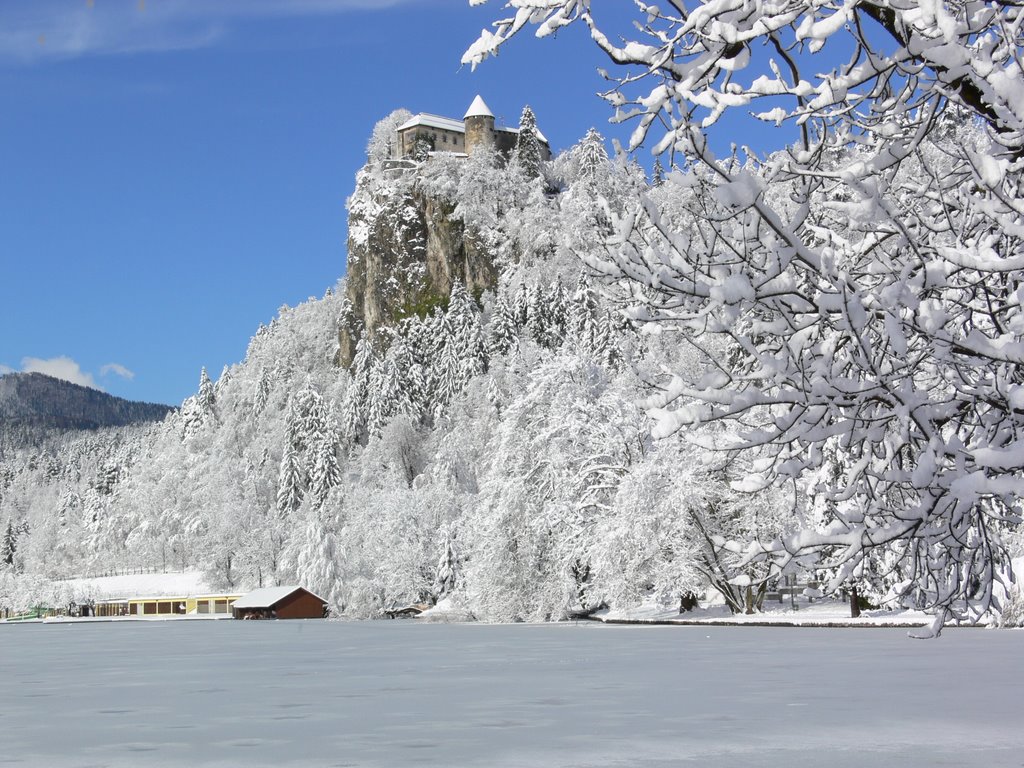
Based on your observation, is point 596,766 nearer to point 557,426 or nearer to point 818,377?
point 818,377

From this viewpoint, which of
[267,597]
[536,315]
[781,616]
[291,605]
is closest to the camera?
[781,616]

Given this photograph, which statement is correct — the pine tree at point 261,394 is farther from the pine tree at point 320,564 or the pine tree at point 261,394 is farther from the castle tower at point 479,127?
the pine tree at point 320,564

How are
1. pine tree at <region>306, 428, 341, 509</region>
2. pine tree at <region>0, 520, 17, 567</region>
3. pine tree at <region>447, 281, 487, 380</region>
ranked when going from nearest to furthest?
pine tree at <region>306, 428, 341, 509</region>
pine tree at <region>447, 281, 487, 380</region>
pine tree at <region>0, 520, 17, 567</region>

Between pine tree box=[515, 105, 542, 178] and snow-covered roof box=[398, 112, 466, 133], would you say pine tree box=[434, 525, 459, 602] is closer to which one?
pine tree box=[515, 105, 542, 178]

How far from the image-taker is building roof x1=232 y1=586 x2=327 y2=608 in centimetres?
8606

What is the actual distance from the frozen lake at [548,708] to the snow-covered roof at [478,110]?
137677mm

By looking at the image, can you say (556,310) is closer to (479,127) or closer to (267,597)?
(267,597)

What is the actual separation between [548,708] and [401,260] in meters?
135

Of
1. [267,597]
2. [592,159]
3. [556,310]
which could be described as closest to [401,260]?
[592,159]

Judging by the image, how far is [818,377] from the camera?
4863 millimetres

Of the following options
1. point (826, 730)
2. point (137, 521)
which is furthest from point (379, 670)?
point (137, 521)

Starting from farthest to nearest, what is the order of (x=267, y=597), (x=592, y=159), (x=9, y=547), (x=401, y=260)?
(x=9, y=547) → (x=401, y=260) → (x=592, y=159) → (x=267, y=597)

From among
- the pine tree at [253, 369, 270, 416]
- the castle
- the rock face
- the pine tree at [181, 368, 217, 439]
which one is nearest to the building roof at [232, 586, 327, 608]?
the rock face

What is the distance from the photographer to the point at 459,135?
531 ft
